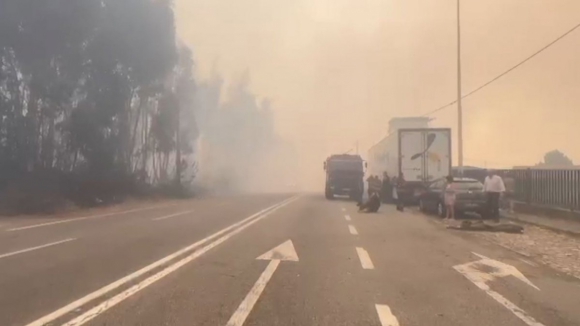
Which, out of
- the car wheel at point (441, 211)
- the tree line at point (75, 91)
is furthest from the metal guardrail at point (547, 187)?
the tree line at point (75, 91)

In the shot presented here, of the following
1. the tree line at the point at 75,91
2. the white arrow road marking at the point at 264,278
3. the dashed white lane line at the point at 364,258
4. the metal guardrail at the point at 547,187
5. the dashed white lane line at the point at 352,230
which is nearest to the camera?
the white arrow road marking at the point at 264,278

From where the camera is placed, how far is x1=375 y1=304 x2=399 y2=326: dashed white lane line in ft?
21.6

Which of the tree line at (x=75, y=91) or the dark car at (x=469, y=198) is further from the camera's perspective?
the tree line at (x=75, y=91)

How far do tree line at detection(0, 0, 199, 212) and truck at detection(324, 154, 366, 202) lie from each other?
1196 centimetres

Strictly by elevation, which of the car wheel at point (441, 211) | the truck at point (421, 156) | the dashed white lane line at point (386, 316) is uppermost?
the truck at point (421, 156)

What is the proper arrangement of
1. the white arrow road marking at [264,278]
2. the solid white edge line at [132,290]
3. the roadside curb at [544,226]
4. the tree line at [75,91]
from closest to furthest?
1. the solid white edge line at [132,290]
2. the white arrow road marking at [264,278]
3. the roadside curb at [544,226]
4. the tree line at [75,91]

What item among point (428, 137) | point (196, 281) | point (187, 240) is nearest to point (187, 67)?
point (428, 137)

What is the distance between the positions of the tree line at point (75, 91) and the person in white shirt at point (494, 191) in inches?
698

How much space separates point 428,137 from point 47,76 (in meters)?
18.4

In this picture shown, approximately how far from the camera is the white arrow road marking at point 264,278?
6766 mm

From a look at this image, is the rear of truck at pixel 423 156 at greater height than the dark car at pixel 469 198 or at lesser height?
greater

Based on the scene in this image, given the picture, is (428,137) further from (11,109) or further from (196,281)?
(196,281)

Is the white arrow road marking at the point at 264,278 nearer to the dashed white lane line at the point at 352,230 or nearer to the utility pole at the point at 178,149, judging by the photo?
the dashed white lane line at the point at 352,230

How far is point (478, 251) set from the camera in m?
13.3
